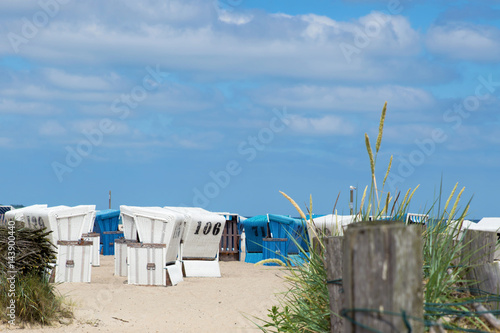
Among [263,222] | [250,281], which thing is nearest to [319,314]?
[250,281]

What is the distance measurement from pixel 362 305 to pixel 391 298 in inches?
5.2

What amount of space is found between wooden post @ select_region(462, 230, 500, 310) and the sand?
532 centimetres

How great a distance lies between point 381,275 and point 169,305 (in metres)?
10.3

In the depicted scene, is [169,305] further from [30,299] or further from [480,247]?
[480,247]

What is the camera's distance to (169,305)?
1210 centimetres

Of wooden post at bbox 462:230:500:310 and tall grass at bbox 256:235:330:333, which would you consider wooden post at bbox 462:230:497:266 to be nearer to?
wooden post at bbox 462:230:500:310

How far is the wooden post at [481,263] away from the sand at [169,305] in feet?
17.5

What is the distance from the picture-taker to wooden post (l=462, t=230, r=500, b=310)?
460 cm

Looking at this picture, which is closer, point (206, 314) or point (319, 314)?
point (319, 314)

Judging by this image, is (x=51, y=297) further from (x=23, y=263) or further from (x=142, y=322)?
(x=142, y=322)

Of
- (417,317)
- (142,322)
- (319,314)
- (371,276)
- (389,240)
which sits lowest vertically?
(142,322)

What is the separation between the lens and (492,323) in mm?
3859

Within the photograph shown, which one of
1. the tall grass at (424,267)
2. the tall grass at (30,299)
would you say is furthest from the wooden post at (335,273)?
the tall grass at (30,299)

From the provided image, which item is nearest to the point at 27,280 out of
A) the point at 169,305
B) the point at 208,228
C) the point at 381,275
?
the point at 169,305
